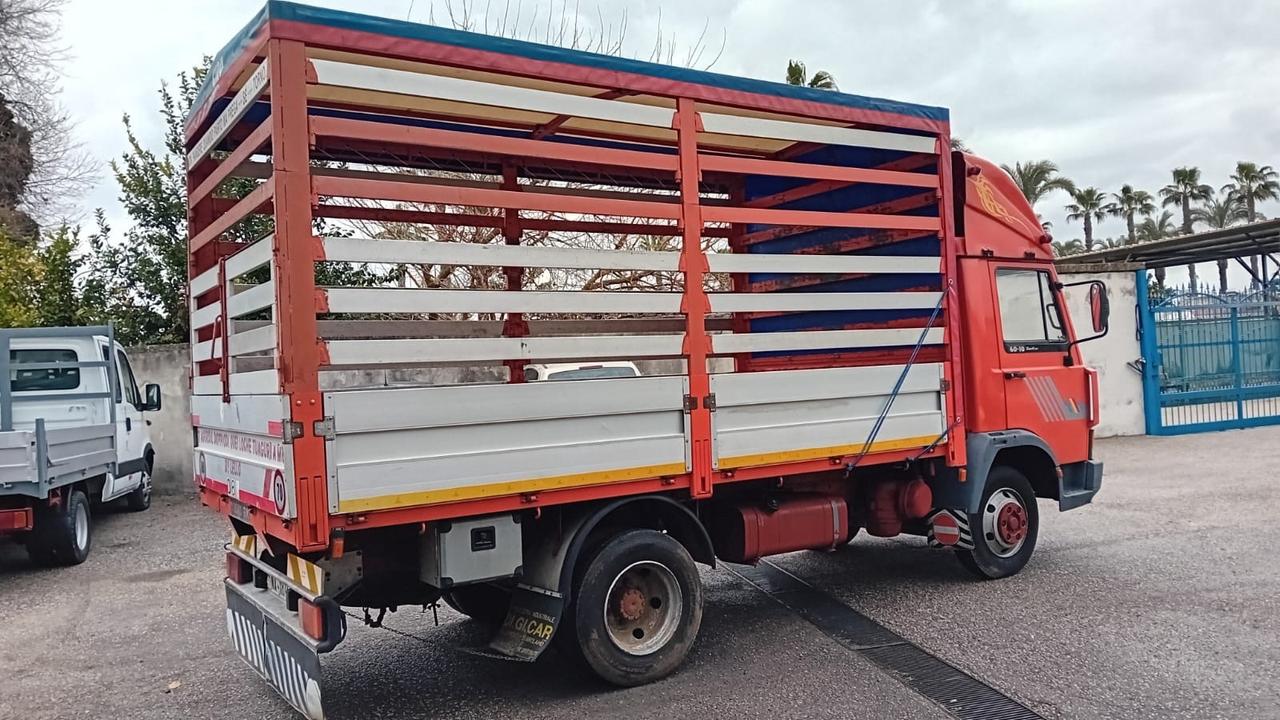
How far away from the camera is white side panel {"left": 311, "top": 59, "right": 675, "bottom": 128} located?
390cm

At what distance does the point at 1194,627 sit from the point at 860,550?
9.01 feet

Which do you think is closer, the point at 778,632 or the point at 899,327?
the point at 778,632

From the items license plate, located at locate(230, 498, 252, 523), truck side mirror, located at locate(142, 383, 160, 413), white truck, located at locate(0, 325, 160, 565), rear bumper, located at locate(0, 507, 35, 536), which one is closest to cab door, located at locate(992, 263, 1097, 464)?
license plate, located at locate(230, 498, 252, 523)

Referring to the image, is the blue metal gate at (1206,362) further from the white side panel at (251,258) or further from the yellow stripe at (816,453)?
the white side panel at (251,258)

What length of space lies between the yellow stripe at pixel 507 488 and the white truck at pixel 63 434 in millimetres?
5059

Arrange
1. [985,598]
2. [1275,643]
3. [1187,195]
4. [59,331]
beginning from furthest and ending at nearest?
[1187,195] → [59,331] → [985,598] → [1275,643]

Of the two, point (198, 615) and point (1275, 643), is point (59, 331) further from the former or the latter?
point (1275, 643)

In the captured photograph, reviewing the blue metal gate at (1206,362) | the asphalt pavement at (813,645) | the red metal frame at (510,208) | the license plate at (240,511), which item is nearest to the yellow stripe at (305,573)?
the red metal frame at (510,208)

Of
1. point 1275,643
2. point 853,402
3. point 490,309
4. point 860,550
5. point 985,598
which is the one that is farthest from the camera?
point 860,550

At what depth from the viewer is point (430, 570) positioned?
4242 millimetres

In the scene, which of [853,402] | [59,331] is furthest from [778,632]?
[59,331]

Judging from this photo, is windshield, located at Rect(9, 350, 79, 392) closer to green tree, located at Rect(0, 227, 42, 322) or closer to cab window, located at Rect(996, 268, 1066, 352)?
green tree, located at Rect(0, 227, 42, 322)

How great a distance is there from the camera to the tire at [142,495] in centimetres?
1105

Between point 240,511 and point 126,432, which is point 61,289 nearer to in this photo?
point 126,432
